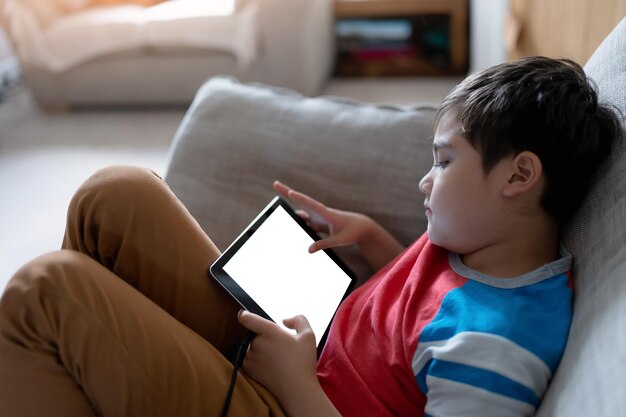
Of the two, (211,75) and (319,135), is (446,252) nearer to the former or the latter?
(319,135)

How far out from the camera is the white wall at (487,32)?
95.8 inches

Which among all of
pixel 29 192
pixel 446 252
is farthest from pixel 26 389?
pixel 29 192

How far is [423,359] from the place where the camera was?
85 cm

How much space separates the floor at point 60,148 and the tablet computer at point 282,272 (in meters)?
1.19

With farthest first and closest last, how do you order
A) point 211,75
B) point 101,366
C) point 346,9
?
point 346,9, point 211,75, point 101,366

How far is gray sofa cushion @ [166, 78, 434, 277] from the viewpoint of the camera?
4.05 feet

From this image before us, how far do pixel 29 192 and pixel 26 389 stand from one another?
176 cm

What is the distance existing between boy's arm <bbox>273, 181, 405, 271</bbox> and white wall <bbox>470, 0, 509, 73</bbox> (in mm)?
1452

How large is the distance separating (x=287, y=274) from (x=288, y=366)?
0.63 feet

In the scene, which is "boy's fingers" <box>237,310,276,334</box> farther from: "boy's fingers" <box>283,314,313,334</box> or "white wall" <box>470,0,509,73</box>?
"white wall" <box>470,0,509,73</box>

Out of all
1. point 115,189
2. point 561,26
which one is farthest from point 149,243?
point 561,26

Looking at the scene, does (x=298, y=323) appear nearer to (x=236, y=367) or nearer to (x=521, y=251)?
(x=236, y=367)

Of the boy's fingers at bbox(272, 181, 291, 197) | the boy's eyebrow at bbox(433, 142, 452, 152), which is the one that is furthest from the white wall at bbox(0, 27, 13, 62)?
the boy's eyebrow at bbox(433, 142, 452, 152)

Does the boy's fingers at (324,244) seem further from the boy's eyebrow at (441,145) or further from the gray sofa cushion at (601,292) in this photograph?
the gray sofa cushion at (601,292)
